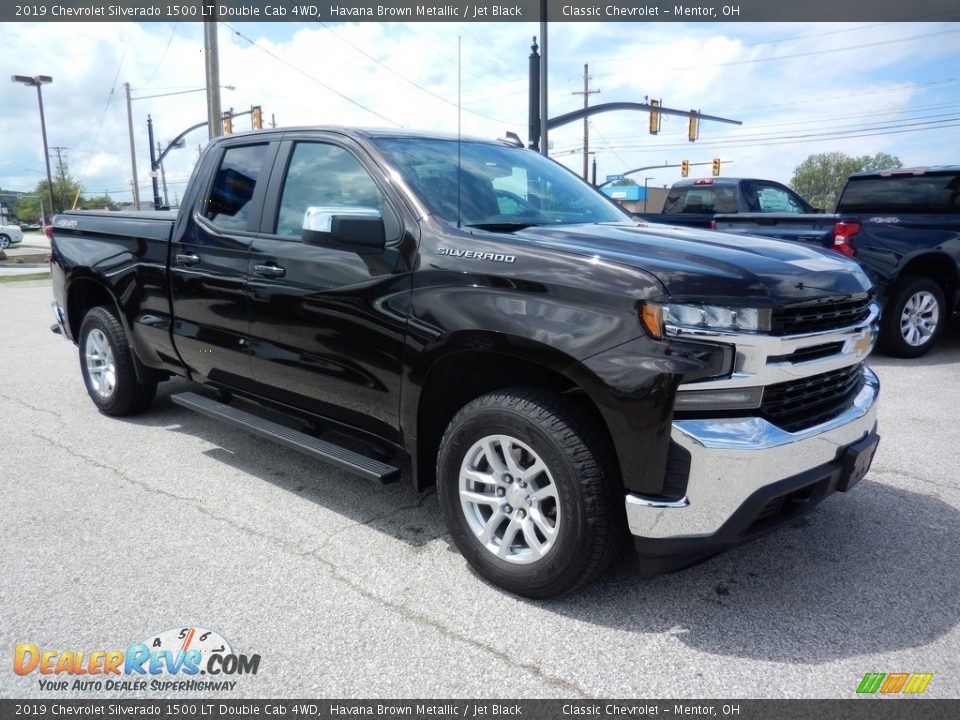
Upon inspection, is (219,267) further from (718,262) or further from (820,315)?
(820,315)

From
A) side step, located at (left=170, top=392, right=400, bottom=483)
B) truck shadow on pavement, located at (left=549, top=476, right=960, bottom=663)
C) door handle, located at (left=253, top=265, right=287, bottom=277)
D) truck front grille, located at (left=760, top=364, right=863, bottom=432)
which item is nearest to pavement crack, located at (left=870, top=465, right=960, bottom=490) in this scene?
truck shadow on pavement, located at (left=549, top=476, right=960, bottom=663)

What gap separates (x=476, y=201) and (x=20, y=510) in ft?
9.38

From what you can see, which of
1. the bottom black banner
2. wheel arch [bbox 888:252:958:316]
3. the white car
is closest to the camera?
the bottom black banner

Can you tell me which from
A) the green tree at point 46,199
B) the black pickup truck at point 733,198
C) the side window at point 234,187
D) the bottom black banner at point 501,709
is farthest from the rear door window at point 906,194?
the green tree at point 46,199

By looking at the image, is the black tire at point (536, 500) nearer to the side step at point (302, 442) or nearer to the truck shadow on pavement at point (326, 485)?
the side step at point (302, 442)

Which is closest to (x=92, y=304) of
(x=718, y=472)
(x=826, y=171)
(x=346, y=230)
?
(x=346, y=230)

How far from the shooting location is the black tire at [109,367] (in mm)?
5191

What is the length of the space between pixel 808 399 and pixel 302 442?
2.36m

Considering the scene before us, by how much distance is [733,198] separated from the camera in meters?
11.0

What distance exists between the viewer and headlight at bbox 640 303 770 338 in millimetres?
2506

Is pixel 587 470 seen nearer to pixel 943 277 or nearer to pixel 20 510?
pixel 20 510

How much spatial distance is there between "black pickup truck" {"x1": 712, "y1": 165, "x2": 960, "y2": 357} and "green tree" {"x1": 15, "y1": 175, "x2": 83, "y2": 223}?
67497mm

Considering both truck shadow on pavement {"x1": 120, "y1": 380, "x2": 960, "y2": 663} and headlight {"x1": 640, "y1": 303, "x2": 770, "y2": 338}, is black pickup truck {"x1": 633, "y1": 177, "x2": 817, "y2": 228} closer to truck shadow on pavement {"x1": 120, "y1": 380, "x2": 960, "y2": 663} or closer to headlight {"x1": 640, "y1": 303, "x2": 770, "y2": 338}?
truck shadow on pavement {"x1": 120, "y1": 380, "x2": 960, "y2": 663}

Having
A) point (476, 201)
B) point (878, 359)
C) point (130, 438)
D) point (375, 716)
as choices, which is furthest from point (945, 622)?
point (878, 359)
